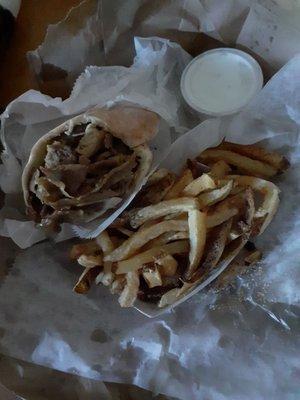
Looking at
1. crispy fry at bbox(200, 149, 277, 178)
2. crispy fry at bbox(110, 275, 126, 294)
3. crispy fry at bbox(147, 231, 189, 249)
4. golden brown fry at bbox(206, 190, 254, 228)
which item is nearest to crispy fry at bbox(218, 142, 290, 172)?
crispy fry at bbox(200, 149, 277, 178)

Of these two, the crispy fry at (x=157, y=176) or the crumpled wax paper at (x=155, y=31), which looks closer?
the crispy fry at (x=157, y=176)

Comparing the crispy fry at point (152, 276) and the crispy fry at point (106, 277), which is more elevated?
the crispy fry at point (152, 276)

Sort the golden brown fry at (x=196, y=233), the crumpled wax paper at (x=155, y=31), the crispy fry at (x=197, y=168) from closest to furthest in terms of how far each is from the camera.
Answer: the golden brown fry at (x=196, y=233) < the crispy fry at (x=197, y=168) < the crumpled wax paper at (x=155, y=31)

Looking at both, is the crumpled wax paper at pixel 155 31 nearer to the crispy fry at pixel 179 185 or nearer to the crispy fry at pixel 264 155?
the crispy fry at pixel 264 155

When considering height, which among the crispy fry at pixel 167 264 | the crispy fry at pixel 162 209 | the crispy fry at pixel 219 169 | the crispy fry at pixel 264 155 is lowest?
the crispy fry at pixel 167 264

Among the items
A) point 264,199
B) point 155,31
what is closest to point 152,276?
point 264,199

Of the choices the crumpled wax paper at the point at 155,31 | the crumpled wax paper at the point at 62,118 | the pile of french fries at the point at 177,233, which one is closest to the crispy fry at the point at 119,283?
the pile of french fries at the point at 177,233

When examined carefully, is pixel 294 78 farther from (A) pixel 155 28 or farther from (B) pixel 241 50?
(A) pixel 155 28

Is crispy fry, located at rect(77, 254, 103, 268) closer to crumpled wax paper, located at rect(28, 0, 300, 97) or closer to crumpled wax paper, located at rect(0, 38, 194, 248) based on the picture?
crumpled wax paper, located at rect(0, 38, 194, 248)
